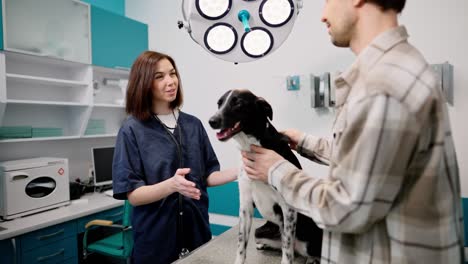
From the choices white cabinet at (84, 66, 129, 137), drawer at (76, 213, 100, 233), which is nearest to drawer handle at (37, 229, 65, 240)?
drawer at (76, 213, 100, 233)

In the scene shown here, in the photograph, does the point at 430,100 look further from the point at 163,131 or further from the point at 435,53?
the point at 435,53

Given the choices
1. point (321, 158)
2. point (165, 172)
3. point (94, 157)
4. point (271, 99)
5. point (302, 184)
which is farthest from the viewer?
point (94, 157)

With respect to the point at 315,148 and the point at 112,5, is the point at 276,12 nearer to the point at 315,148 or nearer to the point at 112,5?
the point at 315,148

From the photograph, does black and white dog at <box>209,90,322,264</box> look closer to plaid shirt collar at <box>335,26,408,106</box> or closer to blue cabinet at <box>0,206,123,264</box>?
plaid shirt collar at <box>335,26,408,106</box>

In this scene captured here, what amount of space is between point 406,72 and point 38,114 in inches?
120

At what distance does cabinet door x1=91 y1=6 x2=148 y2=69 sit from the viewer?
9.21 ft

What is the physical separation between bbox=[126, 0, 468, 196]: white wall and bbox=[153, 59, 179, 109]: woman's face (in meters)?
1.41

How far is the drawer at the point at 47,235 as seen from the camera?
6.63 ft

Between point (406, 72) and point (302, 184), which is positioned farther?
point (302, 184)

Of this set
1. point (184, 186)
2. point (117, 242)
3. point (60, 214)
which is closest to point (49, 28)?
point (60, 214)

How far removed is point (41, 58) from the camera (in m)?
2.50

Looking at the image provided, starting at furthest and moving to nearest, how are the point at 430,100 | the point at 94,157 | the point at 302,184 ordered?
the point at 94,157 → the point at 302,184 → the point at 430,100

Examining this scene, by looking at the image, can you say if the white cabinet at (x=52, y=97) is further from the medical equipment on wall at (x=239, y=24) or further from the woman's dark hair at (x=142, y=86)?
the medical equipment on wall at (x=239, y=24)

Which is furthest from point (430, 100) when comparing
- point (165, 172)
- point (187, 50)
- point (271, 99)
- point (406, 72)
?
point (187, 50)
